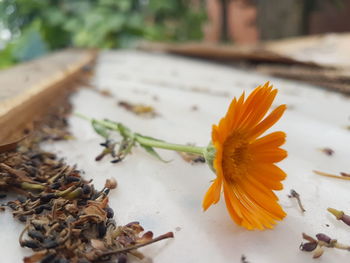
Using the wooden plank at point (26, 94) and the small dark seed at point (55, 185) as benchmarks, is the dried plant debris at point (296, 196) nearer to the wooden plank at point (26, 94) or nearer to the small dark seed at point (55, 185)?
the small dark seed at point (55, 185)

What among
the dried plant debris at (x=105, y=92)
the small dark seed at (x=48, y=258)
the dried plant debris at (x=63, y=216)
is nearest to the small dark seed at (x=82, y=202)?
the dried plant debris at (x=63, y=216)

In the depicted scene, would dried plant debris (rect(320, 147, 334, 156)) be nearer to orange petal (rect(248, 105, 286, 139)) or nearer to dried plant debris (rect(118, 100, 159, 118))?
orange petal (rect(248, 105, 286, 139))

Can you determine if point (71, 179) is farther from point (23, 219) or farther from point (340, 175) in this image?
point (340, 175)

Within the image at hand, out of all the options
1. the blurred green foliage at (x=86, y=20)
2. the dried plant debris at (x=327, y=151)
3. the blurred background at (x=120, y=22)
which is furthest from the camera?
the blurred green foliage at (x=86, y=20)

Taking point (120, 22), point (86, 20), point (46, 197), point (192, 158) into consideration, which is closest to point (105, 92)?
point (192, 158)

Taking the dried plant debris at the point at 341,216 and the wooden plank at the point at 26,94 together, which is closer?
the dried plant debris at the point at 341,216

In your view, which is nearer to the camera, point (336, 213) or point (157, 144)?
point (336, 213)

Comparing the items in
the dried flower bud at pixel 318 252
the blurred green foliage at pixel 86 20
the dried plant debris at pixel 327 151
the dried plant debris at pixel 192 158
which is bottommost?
the blurred green foliage at pixel 86 20
